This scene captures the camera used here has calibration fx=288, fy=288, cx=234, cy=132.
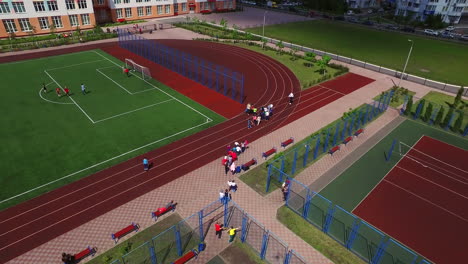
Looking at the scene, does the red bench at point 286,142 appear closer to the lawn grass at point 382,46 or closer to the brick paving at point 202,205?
the brick paving at point 202,205

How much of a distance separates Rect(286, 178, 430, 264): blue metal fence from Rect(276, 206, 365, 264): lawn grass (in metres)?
0.31

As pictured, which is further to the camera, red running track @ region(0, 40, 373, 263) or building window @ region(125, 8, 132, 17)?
building window @ region(125, 8, 132, 17)

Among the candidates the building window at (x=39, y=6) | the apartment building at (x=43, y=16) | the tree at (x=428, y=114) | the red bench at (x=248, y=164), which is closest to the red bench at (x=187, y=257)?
the red bench at (x=248, y=164)

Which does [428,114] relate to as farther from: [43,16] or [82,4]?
[43,16]

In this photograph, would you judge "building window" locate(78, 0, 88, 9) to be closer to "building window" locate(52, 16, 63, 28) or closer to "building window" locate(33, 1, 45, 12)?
"building window" locate(52, 16, 63, 28)

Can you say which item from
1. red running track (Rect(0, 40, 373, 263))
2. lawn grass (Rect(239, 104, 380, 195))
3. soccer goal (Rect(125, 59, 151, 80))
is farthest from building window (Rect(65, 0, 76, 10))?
lawn grass (Rect(239, 104, 380, 195))

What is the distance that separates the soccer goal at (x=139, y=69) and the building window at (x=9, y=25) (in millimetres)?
31504

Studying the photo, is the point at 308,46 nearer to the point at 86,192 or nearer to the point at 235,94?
the point at 235,94

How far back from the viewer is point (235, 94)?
38531 mm

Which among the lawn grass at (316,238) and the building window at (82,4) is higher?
the building window at (82,4)

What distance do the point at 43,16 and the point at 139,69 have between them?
114 feet

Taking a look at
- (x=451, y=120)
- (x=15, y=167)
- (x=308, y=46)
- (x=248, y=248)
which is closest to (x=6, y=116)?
(x=15, y=167)

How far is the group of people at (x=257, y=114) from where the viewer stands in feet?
102

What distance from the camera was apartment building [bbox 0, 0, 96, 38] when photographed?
188 ft
